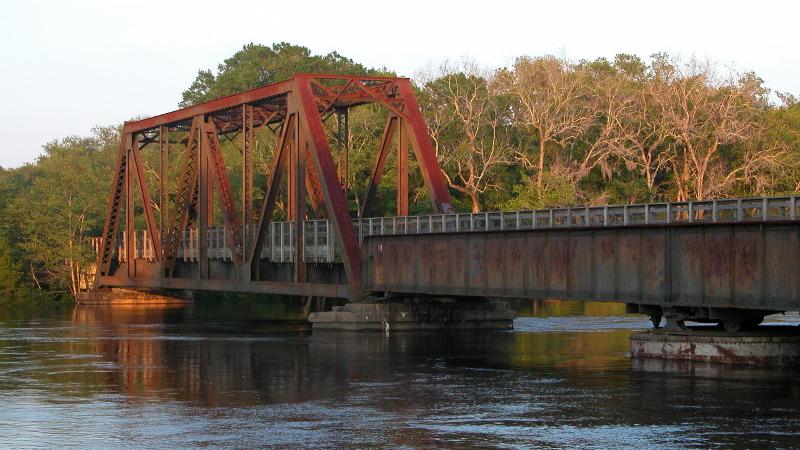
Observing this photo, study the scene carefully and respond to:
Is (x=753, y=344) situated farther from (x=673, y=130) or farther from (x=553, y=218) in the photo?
(x=673, y=130)

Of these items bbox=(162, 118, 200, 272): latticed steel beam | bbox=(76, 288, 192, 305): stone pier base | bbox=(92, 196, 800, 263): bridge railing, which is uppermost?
bbox=(162, 118, 200, 272): latticed steel beam

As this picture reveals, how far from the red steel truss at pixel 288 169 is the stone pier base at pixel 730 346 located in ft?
61.2

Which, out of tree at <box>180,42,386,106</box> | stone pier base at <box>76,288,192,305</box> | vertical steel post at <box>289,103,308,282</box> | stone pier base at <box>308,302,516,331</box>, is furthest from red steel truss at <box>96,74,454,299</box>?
tree at <box>180,42,386,106</box>

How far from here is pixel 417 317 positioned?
59.2 m

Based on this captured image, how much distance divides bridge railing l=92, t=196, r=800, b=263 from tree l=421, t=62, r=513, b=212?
22.7 meters

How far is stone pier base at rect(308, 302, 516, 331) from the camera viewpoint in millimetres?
58562

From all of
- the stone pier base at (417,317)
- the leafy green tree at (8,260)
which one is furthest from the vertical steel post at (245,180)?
the leafy green tree at (8,260)

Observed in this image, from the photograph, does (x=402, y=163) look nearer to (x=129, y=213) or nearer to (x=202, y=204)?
(x=202, y=204)

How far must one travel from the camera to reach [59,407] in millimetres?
32938

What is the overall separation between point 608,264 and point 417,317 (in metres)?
16.1

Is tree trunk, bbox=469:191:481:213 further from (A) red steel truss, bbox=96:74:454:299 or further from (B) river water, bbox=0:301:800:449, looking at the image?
(B) river water, bbox=0:301:800:449

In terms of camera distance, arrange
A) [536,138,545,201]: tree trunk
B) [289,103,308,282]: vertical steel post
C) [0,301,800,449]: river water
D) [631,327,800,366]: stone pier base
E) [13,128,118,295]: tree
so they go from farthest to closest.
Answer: [13,128,118,295]: tree → [536,138,545,201]: tree trunk → [289,103,308,282]: vertical steel post → [631,327,800,366]: stone pier base → [0,301,800,449]: river water

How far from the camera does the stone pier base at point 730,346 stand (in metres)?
41.3

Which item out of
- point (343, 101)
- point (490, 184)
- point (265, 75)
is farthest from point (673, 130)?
point (265, 75)
